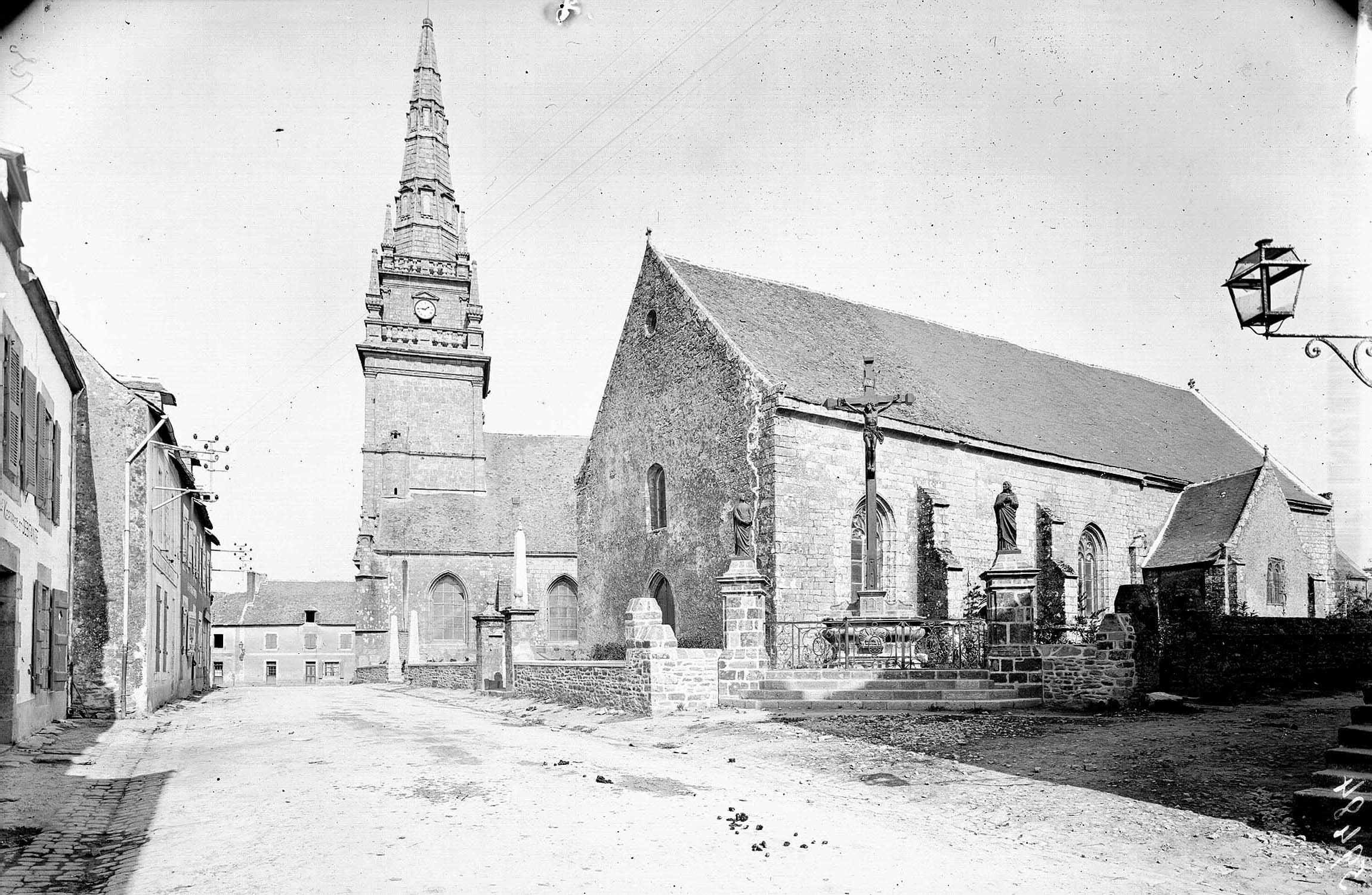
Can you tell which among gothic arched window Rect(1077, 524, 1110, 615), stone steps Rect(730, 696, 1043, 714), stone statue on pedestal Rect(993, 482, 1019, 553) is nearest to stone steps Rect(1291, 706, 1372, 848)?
stone steps Rect(730, 696, 1043, 714)

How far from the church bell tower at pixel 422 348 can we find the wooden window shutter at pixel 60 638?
24194 mm

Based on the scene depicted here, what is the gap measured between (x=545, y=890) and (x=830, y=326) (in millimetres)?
21449

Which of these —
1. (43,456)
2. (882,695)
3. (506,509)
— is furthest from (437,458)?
(882,695)

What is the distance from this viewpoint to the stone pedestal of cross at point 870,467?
18.3 meters

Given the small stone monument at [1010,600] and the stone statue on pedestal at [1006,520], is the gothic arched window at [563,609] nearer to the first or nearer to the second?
the stone statue on pedestal at [1006,520]

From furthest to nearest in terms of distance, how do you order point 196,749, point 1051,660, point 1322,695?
1. point 1322,695
2. point 1051,660
3. point 196,749

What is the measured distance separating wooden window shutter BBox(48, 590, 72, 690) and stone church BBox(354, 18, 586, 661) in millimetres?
23290

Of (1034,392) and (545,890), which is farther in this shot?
(1034,392)

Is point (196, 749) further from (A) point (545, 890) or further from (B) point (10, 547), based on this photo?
(A) point (545, 890)

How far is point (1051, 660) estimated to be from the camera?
15.4 meters

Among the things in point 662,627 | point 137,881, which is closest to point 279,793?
point 137,881

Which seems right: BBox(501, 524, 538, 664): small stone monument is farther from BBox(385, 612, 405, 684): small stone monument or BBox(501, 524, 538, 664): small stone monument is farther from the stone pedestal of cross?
BBox(385, 612, 405, 684): small stone monument

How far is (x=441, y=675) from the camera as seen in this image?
2900 cm

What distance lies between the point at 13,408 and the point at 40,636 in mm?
3529
